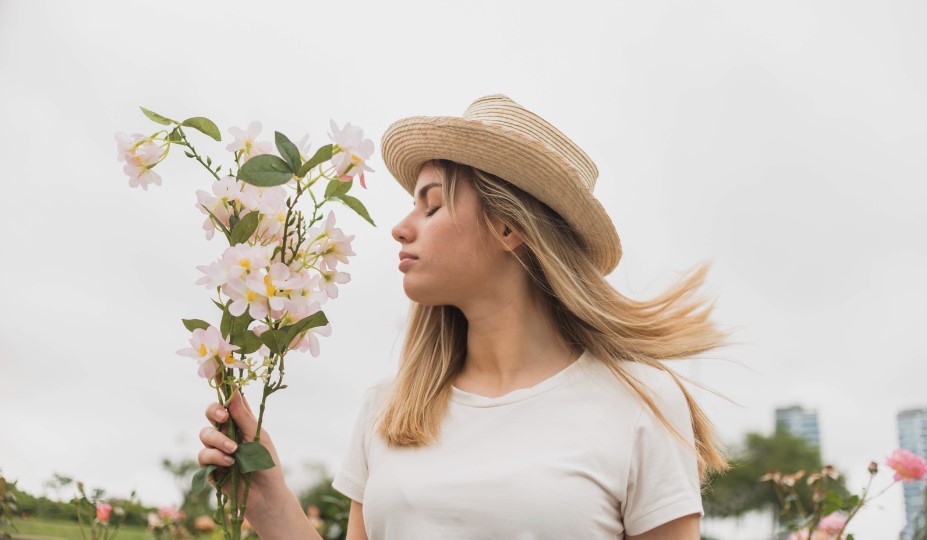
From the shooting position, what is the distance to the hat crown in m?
2.21

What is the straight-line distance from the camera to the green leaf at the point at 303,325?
4.77 feet

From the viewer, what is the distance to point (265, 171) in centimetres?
146

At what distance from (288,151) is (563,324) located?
1.07m

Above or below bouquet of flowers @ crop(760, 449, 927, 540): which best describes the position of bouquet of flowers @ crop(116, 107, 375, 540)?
above

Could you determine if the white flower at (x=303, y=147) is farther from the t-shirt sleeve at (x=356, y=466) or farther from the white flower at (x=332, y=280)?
the t-shirt sleeve at (x=356, y=466)

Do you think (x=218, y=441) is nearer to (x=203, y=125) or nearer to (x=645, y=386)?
(x=203, y=125)

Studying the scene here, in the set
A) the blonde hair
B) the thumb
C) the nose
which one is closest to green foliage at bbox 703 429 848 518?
the blonde hair

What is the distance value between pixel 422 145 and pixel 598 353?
0.71m

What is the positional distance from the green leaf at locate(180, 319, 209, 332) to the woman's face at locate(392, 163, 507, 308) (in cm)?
72

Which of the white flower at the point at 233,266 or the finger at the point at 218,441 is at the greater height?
the white flower at the point at 233,266

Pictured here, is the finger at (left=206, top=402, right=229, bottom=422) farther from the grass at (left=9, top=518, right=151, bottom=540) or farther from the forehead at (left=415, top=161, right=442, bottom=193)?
the grass at (left=9, top=518, right=151, bottom=540)

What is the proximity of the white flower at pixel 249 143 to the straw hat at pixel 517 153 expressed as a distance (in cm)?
68

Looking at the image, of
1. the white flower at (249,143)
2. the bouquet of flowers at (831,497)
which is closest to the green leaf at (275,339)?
the white flower at (249,143)

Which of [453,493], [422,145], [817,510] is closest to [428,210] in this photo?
[422,145]
